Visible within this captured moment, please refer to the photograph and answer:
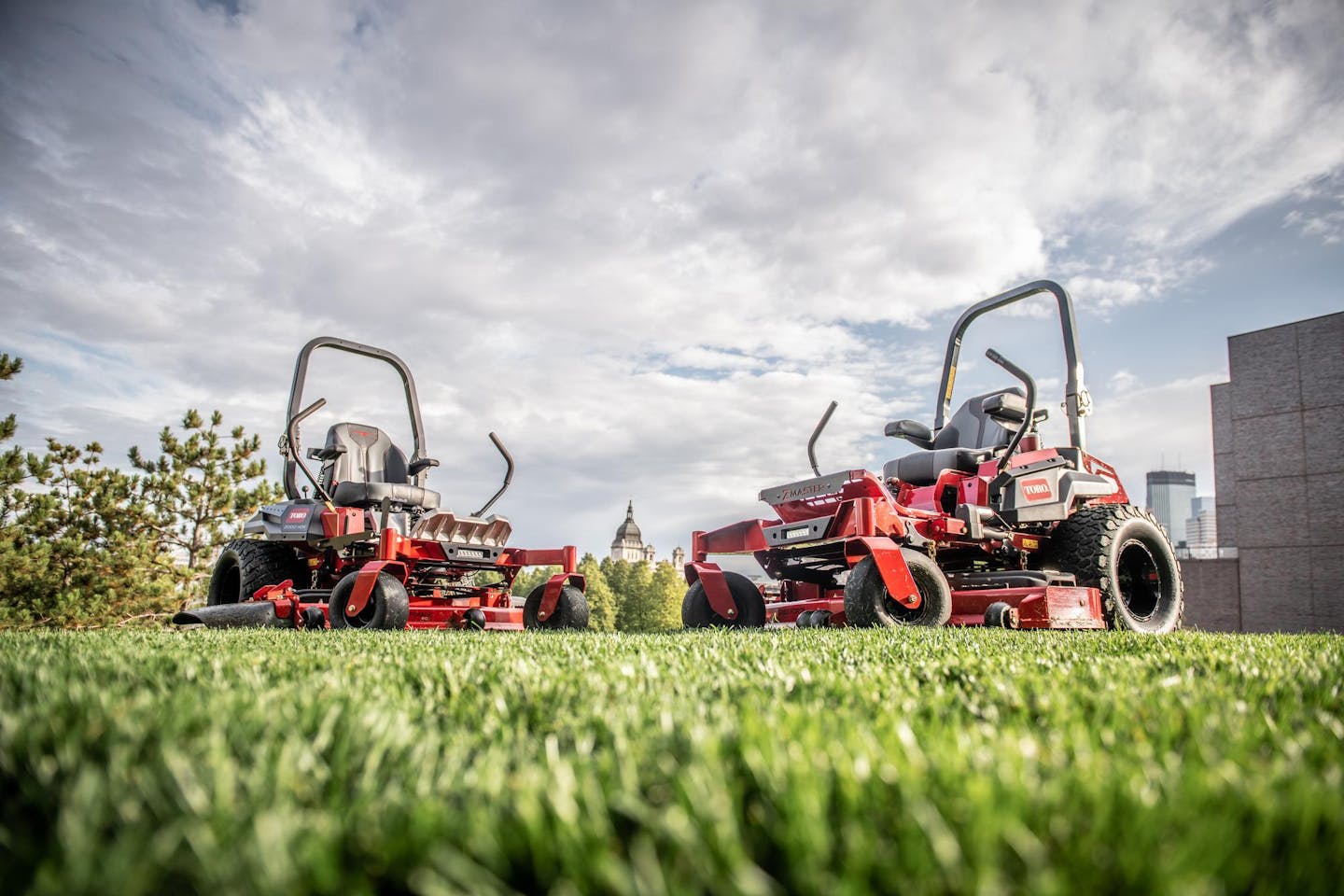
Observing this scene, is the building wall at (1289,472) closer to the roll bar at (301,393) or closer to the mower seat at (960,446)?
the mower seat at (960,446)

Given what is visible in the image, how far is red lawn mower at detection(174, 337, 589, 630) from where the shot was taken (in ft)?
19.9

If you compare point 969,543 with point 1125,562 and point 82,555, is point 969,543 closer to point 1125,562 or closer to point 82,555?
point 1125,562

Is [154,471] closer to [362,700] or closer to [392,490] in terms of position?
[392,490]

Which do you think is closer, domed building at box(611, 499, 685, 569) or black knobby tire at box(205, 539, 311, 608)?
black knobby tire at box(205, 539, 311, 608)

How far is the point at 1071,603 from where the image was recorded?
5.35m

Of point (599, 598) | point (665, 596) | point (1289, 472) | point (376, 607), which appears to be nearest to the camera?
point (376, 607)

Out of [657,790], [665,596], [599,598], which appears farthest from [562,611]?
[665,596]

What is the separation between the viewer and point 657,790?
0.94m

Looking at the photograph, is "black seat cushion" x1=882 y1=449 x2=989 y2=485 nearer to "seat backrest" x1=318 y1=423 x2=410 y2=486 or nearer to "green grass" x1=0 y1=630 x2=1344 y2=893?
"green grass" x1=0 y1=630 x2=1344 y2=893

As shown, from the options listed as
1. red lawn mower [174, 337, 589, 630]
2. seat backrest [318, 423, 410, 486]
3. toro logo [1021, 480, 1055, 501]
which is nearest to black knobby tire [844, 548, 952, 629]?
toro logo [1021, 480, 1055, 501]

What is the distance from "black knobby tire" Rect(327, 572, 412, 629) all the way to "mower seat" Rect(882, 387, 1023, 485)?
13.5ft

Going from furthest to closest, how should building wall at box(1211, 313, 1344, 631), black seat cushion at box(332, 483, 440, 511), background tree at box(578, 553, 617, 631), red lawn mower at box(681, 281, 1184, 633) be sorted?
background tree at box(578, 553, 617, 631) < building wall at box(1211, 313, 1344, 631) < black seat cushion at box(332, 483, 440, 511) < red lawn mower at box(681, 281, 1184, 633)

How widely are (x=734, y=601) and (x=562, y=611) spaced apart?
154 cm

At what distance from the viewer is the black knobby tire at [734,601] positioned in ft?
19.6
